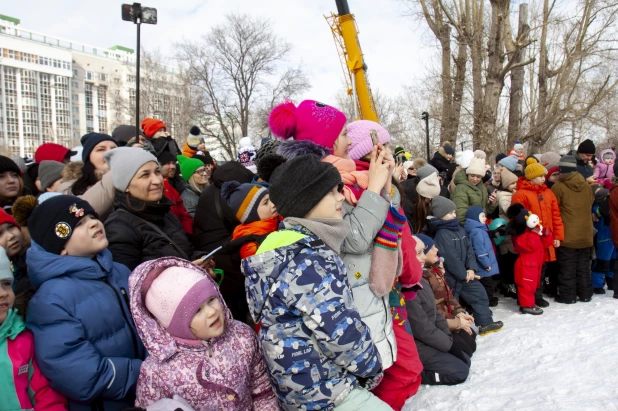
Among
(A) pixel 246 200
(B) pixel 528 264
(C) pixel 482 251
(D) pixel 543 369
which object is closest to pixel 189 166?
(A) pixel 246 200

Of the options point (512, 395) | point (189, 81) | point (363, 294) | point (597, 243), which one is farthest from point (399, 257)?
point (189, 81)

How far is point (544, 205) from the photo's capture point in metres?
5.78

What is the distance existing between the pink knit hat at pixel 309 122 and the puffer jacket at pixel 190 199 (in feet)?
7.68

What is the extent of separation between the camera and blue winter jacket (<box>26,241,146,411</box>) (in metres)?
1.90

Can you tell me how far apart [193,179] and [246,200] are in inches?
86.5

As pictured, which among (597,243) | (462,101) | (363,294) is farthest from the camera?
(462,101)

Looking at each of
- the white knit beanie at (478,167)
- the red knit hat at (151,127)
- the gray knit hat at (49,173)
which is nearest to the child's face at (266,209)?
the gray knit hat at (49,173)

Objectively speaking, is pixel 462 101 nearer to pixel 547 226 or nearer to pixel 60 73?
pixel 547 226

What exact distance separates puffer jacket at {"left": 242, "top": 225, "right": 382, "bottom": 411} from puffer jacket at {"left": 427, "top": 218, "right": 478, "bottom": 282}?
3.41 meters

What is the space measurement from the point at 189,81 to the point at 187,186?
93.8ft

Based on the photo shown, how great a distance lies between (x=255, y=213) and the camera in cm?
300

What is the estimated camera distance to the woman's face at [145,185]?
2705 mm

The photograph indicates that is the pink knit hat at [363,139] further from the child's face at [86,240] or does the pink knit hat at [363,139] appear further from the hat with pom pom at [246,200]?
the child's face at [86,240]

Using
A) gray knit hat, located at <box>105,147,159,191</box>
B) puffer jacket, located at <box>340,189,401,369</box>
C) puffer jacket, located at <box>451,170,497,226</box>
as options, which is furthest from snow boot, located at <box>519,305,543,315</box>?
gray knit hat, located at <box>105,147,159,191</box>
